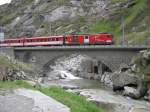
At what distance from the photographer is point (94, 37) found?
7281cm

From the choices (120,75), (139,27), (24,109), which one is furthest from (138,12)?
(24,109)

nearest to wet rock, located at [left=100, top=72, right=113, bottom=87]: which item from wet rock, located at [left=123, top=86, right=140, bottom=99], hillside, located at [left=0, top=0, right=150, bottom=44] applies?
hillside, located at [left=0, top=0, right=150, bottom=44]

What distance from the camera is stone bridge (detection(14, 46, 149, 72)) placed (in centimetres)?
6434

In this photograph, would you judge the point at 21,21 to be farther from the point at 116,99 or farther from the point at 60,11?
the point at 116,99

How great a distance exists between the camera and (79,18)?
122 m

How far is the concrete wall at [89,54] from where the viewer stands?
64762 millimetres

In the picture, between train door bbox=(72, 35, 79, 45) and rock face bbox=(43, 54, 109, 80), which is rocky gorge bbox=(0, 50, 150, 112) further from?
train door bbox=(72, 35, 79, 45)

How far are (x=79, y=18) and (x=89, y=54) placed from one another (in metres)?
51.8

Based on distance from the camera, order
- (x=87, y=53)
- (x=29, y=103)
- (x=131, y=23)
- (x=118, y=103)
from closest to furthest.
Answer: (x=29, y=103), (x=118, y=103), (x=87, y=53), (x=131, y=23)

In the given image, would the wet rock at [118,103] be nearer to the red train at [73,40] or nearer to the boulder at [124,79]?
the boulder at [124,79]

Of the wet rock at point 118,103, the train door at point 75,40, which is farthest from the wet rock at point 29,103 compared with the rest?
the train door at point 75,40

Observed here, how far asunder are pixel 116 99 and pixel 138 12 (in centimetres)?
5486

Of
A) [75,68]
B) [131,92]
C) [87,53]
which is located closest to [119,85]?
[131,92]

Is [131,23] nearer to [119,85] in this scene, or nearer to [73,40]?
[73,40]
